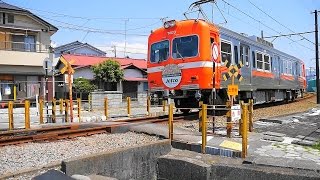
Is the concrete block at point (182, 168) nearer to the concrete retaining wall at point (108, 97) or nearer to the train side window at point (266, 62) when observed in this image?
the train side window at point (266, 62)

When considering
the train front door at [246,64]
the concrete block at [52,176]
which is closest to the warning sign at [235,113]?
the concrete block at [52,176]

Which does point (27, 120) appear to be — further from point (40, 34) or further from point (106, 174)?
point (40, 34)

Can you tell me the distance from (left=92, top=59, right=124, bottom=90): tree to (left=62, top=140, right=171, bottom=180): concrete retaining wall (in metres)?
23.8

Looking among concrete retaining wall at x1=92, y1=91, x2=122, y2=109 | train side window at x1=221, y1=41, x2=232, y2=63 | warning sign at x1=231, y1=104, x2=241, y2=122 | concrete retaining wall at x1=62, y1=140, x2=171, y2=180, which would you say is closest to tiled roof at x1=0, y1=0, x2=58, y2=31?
concrete retaining wall at x1=92, y1=91, x2=122, y2=109

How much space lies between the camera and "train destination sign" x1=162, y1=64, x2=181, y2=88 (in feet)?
42.7

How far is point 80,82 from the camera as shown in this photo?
29.5m

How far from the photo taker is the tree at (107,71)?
31105mm

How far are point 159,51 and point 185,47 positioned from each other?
1.32 meters

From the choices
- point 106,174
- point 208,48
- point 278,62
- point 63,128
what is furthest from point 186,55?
point 278,62

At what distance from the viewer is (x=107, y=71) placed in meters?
31.2

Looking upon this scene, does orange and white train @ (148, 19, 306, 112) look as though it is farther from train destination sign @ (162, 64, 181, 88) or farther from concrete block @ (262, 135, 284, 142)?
concrete block @ (262, 135, 284, 142)

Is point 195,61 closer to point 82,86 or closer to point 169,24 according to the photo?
point 169,24

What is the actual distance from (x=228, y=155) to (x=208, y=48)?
5.97 m

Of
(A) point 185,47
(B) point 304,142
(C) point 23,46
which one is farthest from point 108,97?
(B) point 304,142
